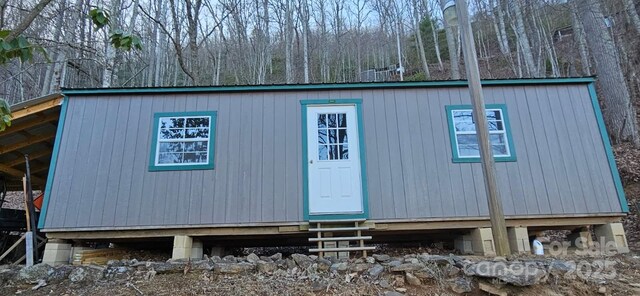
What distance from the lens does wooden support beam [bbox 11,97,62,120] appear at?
5492mm

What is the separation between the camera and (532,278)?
11.9 feet

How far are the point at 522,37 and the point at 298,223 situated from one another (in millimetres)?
11921

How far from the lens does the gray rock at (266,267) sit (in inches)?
165

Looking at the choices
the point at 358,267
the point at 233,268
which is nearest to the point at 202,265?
the point at 233,268

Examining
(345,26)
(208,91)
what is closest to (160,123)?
(208,91)

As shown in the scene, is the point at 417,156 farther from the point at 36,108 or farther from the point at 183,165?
the point at 36,108

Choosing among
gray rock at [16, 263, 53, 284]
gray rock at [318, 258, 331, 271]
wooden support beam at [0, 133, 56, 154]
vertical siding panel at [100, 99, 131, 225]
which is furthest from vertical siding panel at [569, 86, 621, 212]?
wooden support beam at [0, 133, 56, 154]

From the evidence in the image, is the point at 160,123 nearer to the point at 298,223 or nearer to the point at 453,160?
the point at 298,223

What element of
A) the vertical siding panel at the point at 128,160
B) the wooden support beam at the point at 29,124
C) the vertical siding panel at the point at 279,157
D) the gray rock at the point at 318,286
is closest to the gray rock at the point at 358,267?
the gray rock at the point at 318,286

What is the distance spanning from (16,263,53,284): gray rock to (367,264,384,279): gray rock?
12.8 feet

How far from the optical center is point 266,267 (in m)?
4.20

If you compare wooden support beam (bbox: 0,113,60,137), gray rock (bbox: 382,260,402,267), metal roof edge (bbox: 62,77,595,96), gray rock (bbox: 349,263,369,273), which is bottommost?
gray rock (bbox: 349,263,369,273)

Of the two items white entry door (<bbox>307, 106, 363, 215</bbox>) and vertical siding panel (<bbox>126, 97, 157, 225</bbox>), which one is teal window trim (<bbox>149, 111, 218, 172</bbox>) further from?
white entry door (<bbox>307, 106, 363, 215</bbox>)

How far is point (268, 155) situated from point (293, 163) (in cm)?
42
